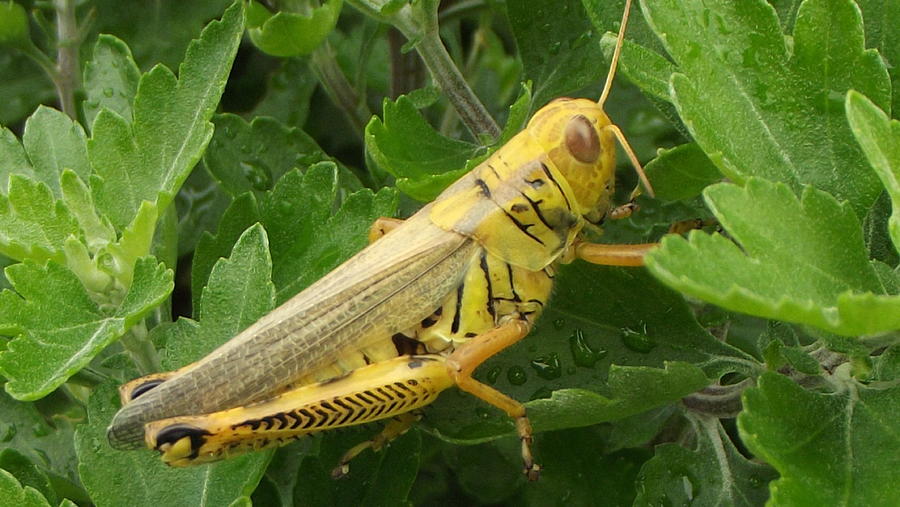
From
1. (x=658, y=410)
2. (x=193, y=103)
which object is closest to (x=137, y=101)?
(x=193, y=103)

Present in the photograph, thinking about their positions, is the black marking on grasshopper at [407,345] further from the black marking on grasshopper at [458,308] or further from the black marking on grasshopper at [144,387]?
the black marking on grasshopper at [144,387]

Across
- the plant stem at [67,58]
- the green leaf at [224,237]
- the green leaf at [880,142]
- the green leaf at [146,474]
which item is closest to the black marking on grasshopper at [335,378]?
the green leaf at [146,474]

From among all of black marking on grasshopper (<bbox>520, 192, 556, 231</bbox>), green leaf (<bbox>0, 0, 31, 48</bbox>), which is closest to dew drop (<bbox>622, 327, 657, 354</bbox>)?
black marking on grasshopper (<bbox>520, 192, 556, 231</bbox>)

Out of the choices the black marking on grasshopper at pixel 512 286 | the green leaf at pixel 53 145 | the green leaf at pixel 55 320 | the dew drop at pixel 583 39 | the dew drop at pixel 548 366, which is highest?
the green leaf at pixel 53 145

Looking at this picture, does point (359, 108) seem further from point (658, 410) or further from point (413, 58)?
point (658, 410)

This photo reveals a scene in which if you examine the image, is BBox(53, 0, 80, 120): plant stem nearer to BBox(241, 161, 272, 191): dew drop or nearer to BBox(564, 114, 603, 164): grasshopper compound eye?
BBox(241, 161, 272, 191): dew drop

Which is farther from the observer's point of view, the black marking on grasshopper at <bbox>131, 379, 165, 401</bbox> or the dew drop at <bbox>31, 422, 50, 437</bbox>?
the dew drop at <bbox>31, 422, 50, 437</bbox>
